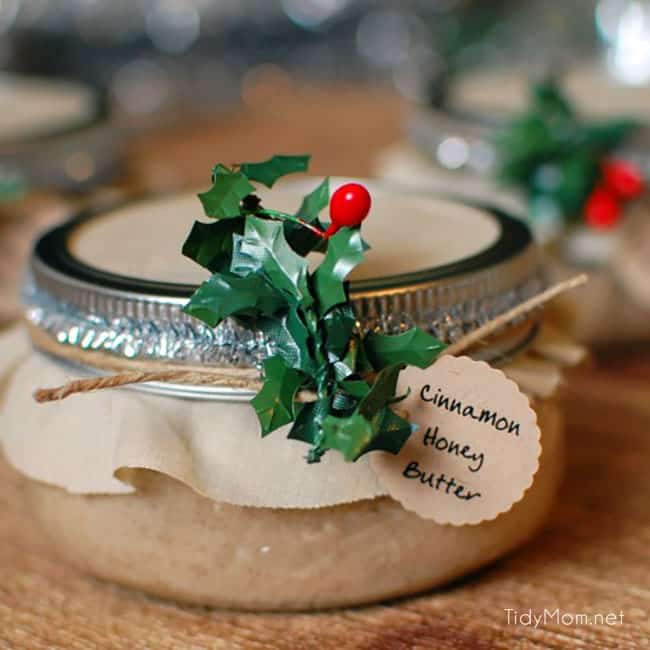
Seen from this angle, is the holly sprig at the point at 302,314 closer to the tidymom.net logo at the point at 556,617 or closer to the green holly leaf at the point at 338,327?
the green holly leaf at the point at 338,327

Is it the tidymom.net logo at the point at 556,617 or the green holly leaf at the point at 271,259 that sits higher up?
the green holly leaf at the point at 271,259

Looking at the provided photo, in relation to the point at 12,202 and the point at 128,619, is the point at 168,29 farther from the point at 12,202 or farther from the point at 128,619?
the point at 128,619

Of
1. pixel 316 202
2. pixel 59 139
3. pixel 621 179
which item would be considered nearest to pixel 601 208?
pixel 621 179

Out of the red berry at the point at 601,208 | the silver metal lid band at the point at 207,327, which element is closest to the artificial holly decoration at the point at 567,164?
the red berry at the point at 601,208

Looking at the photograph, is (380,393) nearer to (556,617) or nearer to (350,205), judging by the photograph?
(350,205)

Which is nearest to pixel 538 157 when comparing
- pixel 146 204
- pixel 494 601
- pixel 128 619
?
pixel 146 204

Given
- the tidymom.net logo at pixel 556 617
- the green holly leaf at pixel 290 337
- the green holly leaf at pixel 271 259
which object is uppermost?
the green holly leaf at pixel 271 259

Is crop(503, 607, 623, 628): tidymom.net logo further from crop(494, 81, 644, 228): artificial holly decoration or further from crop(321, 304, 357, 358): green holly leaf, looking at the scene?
crop(494, 81, 644, 228): artificial holly decoration
